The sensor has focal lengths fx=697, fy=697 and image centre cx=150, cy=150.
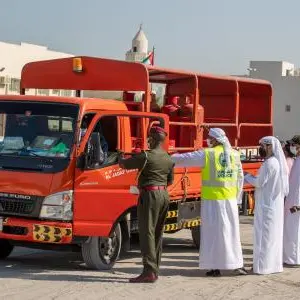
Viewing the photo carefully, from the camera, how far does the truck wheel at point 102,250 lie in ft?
28.6

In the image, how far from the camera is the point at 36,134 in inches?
347

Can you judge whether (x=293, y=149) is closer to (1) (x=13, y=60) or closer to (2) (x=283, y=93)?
(1) (x=13, y=60)

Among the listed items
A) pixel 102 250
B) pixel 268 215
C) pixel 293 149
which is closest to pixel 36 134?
pixel 102 250

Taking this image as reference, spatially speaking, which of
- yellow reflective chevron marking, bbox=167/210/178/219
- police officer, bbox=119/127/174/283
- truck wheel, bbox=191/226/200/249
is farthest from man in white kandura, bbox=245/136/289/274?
truck wheel, bbox=191/226/200/249

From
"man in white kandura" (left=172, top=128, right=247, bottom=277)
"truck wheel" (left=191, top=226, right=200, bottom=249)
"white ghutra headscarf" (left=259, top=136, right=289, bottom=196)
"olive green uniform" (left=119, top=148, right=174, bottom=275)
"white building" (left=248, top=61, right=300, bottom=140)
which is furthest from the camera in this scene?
"white building" (left=248, top=61, right=300, bottom=140)

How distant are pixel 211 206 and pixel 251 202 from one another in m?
3.62

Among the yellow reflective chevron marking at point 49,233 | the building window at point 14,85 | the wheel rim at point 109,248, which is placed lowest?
the wheel rim at point 109,248

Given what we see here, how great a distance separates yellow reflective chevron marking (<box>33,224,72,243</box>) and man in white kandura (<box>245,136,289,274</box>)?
2.55 m

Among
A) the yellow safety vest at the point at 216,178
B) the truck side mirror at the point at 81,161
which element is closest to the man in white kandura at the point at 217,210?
the yellow safety vest at the point at 216,178

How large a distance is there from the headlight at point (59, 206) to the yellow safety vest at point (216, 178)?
171 cm

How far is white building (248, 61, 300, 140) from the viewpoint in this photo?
7538 centimetres

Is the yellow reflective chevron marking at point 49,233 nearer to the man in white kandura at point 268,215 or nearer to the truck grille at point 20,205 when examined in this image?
the truck grille at point 20,205

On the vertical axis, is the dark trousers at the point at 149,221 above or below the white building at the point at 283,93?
below

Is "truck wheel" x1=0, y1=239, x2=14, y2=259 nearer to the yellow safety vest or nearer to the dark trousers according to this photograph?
the dark trousers
